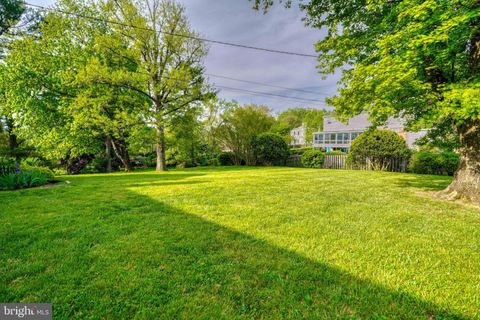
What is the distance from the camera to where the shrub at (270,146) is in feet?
56.9

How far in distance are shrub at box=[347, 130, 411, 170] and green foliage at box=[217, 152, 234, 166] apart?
32.8ft

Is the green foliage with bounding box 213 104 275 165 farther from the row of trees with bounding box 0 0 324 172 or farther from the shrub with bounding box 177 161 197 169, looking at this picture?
the row of trees with bounding box 0 0 324 172

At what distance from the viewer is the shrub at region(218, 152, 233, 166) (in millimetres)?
19234

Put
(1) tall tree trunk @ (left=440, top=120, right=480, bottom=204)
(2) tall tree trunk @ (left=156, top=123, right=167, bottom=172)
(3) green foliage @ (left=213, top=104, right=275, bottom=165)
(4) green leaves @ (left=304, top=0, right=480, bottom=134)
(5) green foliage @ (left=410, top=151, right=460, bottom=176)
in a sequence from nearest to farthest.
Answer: (4) green leaves @ (left=304, top=0, right=480, bottom=134) → (1) tall tree trunk @ (left=440, top=120, right=480, bottom=204) → (5) green foliage @ (left=410, top=151, right=460, bottom=176) → (2) tall tree trunk @ (left=156, top=123, right=167, bottom=172) → (3) green foliage @ (left=213, top=104, right=275, bottom=165)

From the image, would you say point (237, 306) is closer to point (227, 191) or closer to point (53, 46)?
point (227, 191)

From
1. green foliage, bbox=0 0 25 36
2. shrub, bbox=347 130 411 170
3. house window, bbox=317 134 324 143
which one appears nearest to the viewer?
shrub, bbox=347 130 411 170

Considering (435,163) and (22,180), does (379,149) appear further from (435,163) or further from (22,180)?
(22,180)

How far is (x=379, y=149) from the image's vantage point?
12375mm

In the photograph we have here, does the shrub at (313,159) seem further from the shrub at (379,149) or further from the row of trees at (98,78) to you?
the row of trees at (98,78)

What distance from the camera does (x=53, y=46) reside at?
13094 millimetres

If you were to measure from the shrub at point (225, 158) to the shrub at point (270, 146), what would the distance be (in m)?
2.78

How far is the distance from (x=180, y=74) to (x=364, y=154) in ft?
40.8

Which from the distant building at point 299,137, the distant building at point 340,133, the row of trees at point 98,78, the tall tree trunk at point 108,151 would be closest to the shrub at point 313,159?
the row of trees at point 98,78

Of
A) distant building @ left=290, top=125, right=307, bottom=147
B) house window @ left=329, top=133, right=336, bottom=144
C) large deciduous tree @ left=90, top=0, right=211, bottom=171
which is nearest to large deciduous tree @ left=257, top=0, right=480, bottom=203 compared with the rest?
large deciduous tree @ left=90, top=0, right=211, bottom=171
